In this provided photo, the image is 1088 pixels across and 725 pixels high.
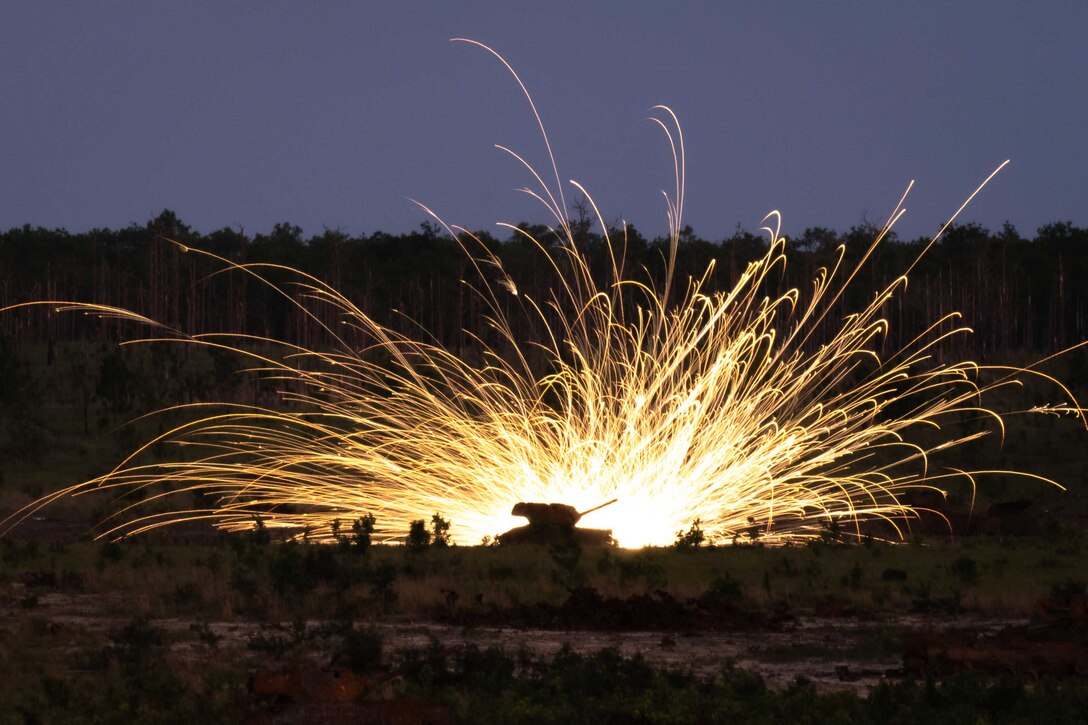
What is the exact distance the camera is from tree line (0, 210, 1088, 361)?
67562 mm

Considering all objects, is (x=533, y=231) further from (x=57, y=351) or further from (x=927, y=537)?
(x=927, y=537)

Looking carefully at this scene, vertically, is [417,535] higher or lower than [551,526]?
lower

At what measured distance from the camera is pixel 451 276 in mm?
80438

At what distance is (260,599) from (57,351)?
5429cm

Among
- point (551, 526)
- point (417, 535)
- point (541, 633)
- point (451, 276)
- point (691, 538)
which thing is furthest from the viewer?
point (451, 276)

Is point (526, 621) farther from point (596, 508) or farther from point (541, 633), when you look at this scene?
point (596, 508)

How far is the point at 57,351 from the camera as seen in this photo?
67750mm

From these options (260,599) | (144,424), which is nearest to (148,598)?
(260,599)

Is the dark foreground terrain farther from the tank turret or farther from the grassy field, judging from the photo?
the tank turret

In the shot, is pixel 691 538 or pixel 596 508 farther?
pixel 691 538

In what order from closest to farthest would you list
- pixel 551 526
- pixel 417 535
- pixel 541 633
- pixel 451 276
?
pixel 541 633 → pixel 551 526 → pixel 417 535 → pixel 451 276

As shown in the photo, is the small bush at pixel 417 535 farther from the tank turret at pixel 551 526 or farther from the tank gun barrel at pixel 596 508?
the tank gun barrel at pixel 596 508

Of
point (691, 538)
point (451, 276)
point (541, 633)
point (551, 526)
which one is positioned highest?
point (451, 276)

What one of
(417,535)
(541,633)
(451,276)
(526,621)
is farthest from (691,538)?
(451,276)
